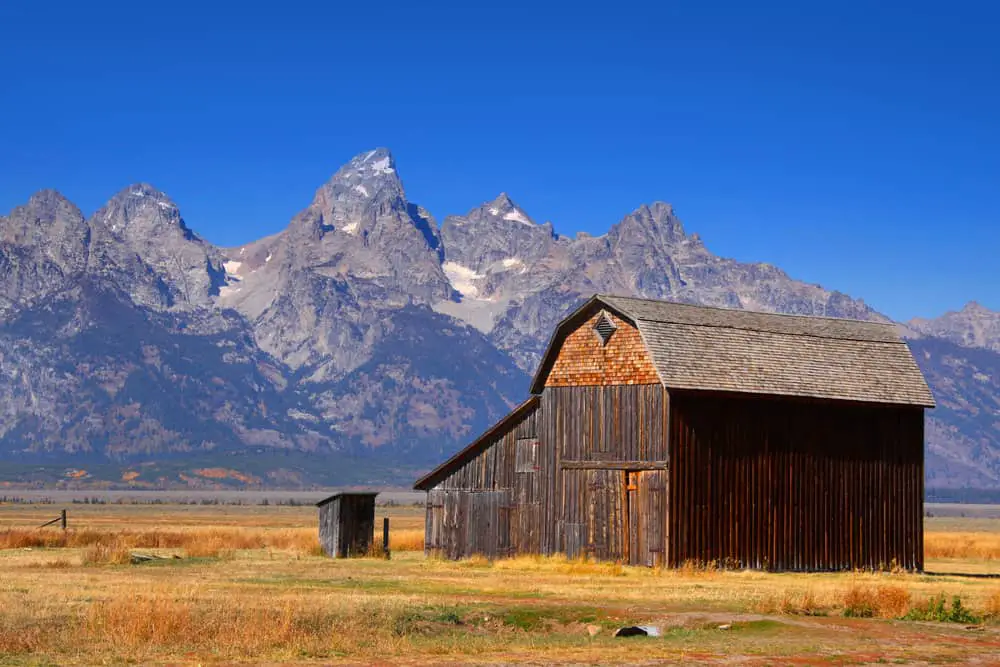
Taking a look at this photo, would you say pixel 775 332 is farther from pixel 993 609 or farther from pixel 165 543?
pixel 165 543

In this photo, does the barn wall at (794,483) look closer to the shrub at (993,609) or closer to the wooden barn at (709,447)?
the wooden barn at (709,447)

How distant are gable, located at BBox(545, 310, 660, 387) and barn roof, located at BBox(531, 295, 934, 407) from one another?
0.32m

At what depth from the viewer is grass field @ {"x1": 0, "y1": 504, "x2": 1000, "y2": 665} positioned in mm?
24047

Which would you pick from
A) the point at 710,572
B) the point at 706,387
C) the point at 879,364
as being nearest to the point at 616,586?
the point at 710,572

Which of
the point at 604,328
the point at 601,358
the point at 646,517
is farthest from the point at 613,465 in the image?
the point at 604,328

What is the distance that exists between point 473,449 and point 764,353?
1112cm

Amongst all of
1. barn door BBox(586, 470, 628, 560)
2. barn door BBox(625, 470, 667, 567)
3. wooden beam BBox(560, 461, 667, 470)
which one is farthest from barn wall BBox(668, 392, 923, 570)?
barn door BBox(586, 470, 628, 560)

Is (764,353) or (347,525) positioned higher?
(764,353)

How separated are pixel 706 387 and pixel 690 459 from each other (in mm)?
Result: 2227

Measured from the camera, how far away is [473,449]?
5434 centimetres

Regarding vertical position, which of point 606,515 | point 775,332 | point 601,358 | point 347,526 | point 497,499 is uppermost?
point 775,332

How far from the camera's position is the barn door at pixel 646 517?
151 feet

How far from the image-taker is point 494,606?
1226 inches

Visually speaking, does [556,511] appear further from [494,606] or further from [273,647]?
[273,647]
